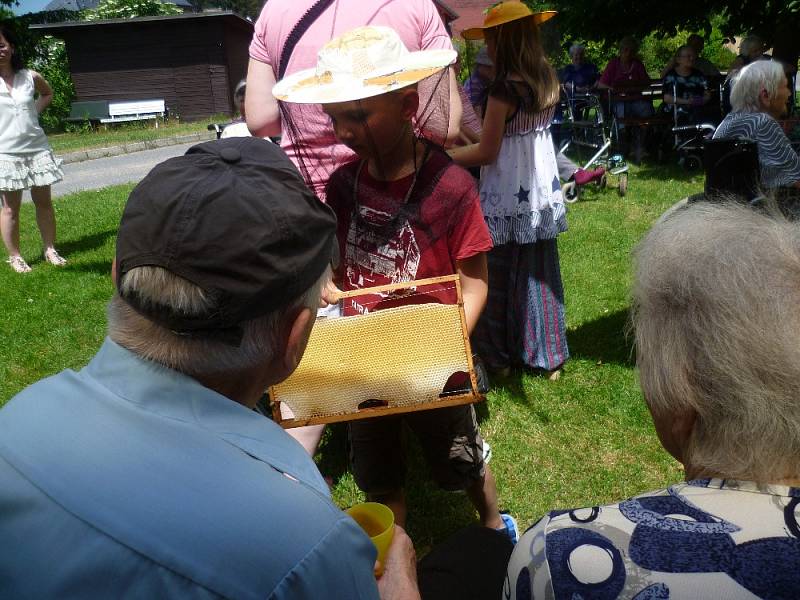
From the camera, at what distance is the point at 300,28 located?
2.42 m

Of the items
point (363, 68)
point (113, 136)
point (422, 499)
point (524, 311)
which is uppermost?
point (363, 68)

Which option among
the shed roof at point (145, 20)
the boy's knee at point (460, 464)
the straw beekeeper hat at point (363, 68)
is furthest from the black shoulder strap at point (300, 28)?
Result: the shed roof at point (145, 20)

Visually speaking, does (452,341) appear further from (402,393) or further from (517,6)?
(517,6)

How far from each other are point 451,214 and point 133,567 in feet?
4.93

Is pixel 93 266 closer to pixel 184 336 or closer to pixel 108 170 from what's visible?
pixel 184 336

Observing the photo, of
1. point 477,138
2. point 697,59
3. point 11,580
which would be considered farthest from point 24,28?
point 11,580

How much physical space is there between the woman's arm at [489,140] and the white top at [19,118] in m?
4.73

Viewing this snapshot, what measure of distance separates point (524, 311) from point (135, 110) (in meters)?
26.1

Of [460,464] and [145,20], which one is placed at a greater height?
[145,20]

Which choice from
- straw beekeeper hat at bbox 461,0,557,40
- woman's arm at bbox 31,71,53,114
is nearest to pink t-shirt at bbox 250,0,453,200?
straw beekeeper hat at bbox 461,0,557,40

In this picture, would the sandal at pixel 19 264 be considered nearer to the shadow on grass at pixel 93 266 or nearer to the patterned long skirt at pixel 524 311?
the shadow on grass at pixel 93 266

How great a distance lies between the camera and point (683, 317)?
124cm

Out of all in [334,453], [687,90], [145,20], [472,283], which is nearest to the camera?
[472,283]

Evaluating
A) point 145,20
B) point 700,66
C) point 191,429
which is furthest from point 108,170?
point 145,20
